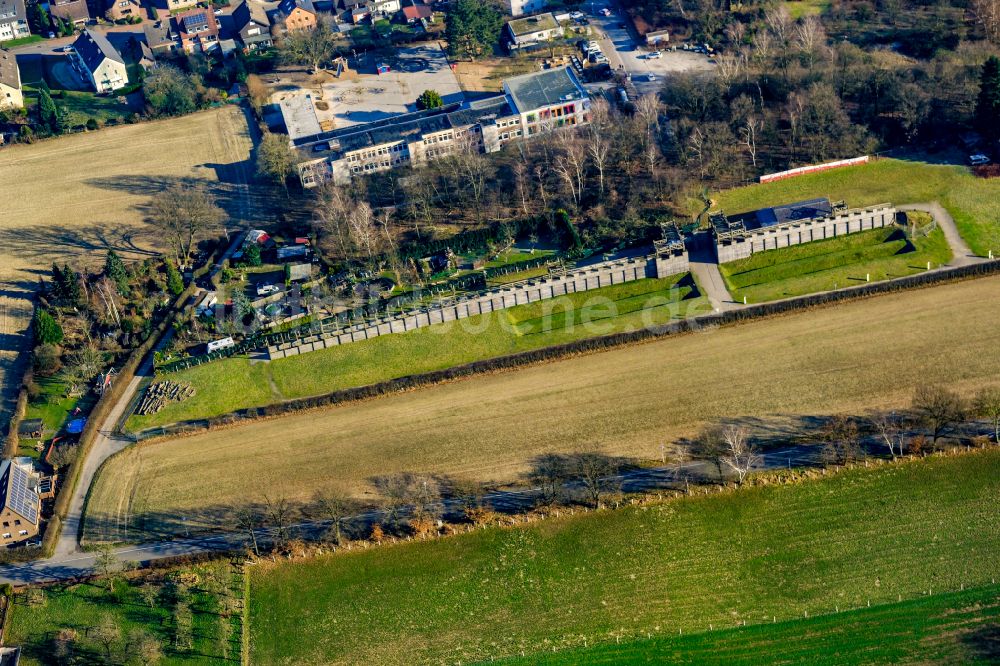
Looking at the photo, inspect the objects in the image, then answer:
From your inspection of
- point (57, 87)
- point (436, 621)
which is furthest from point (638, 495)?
point (57, 87)

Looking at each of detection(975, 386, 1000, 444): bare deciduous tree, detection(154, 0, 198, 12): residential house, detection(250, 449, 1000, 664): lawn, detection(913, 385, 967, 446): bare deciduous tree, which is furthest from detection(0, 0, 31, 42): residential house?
detection(975, 386, 1000, 444): bare deciduous tree

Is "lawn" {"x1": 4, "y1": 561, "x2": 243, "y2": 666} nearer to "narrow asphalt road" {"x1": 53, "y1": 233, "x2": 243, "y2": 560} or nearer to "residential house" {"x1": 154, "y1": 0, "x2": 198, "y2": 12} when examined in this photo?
"narrow asphalt road" {"x1": 53, "y1": 233, "x2": 243, "y2": 560}

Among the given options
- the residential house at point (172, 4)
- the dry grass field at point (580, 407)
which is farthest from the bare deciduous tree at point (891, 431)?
the residential house at point (172, 4)

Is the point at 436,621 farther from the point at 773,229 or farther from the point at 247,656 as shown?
the point at 773,229

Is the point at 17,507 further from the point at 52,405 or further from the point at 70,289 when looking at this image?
the point at 70,289

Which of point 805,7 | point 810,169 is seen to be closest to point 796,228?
point 810,169

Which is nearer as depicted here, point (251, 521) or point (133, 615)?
point (133, 615)
